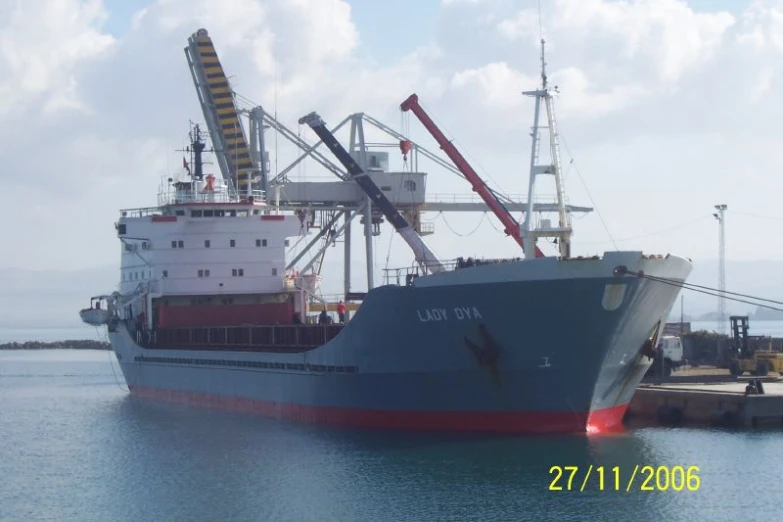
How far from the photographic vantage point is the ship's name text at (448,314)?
29.0 meters

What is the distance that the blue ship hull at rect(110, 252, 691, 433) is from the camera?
28062mm

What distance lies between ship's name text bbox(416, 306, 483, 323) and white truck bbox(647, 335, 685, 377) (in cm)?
1342

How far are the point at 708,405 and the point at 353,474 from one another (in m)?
12.3

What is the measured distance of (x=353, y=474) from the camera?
26219 millimetres

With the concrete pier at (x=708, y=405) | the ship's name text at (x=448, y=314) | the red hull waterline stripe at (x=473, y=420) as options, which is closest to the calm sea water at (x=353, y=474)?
the red hull waterline stripe at (x=473, y=420)

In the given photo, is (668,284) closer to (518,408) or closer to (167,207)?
(518,408)

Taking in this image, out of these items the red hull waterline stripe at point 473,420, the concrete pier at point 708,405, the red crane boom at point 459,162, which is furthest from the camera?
the red crane boom at point 459,162

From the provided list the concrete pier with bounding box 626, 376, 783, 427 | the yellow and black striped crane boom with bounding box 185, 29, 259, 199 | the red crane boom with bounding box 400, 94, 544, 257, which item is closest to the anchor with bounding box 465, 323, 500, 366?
the concrete pier with bounding box 626, 376, 783, 427

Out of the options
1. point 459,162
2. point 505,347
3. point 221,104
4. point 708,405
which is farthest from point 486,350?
point 221,104

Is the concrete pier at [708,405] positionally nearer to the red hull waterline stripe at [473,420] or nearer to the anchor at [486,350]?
the red hull waterline stripe at [473,420]

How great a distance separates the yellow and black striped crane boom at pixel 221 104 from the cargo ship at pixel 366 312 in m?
0.07
